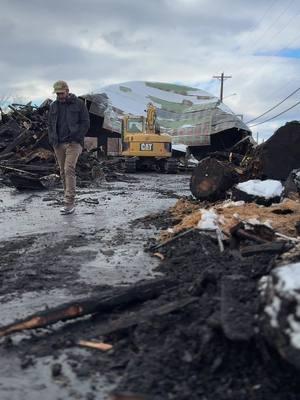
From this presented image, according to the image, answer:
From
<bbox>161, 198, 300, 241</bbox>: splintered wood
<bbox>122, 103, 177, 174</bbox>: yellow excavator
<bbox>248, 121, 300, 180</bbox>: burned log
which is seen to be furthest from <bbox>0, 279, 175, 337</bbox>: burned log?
<bbox>122, 103, 177, 174</bbox>: yellow excavator

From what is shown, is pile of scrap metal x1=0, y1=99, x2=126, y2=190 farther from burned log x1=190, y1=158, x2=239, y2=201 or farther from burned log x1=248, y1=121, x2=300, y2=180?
burned log x1=248, y1=121, x2=300, y2=180

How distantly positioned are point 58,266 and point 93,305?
62.3 inches

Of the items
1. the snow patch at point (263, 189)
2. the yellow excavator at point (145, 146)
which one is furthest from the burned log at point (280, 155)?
the yellow excavator at point (145, 146)

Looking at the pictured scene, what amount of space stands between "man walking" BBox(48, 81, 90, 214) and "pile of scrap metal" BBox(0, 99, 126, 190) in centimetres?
411

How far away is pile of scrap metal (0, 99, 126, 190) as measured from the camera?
14164 mm

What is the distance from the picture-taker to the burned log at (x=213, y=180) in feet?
30.0

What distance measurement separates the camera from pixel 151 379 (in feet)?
8.73

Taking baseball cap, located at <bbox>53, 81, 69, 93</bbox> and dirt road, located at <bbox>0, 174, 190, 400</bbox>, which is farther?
baseball cap, located at <bbox>53, 81, 69, 93</bbox>

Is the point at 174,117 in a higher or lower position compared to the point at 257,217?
higher

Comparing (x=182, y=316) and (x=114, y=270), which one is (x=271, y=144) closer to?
(x=114, y=270)

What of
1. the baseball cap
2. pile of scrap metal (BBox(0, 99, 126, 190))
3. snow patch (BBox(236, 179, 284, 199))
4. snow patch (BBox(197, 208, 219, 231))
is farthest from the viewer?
pile of scrap metal (BBox(0, 99, 126, 190))

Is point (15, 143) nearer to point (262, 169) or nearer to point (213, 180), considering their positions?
point (213, 180)

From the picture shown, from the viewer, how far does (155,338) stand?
10.0 feet

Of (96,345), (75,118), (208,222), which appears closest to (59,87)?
(75,118)
